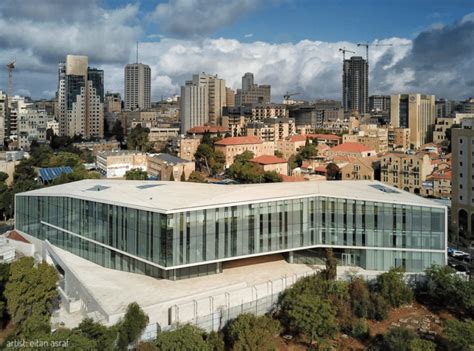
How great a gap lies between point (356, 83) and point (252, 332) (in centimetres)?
15902

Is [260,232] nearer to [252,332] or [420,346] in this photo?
[252,332]

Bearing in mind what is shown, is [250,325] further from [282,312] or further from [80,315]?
[80,315]

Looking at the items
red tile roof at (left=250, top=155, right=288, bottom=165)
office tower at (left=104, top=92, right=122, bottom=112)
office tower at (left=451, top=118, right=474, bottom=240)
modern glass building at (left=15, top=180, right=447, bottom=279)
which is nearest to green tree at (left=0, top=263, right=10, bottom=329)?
modern glass building at (left=15, top=180, right=447, bottom=279)

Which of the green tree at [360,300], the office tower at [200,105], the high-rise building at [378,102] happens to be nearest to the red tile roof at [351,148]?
the office tower at [200,105]

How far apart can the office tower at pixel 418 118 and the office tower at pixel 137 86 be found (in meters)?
89.0

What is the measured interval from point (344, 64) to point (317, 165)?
118 metres

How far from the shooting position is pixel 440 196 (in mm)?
44062

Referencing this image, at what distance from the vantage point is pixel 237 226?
2238 centimetres

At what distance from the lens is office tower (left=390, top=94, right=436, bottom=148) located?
87.2 metres

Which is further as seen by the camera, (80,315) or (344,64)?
(344,64)

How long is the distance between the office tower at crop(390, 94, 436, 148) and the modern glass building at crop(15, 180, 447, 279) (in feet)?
212

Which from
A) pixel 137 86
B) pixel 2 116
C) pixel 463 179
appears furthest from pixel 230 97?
pixel 463 179

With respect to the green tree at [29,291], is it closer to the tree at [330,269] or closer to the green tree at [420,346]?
the tree at [330,269]

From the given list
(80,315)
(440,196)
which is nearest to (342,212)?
(80,315)
